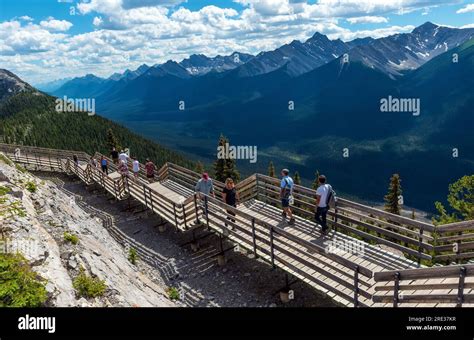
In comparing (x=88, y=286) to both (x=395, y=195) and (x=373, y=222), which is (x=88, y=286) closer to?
(x=373, y=222)

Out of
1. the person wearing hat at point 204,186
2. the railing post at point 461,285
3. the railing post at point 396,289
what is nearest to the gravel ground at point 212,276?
the person wearing hat at point 204,186

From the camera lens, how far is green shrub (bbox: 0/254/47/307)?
6.93m

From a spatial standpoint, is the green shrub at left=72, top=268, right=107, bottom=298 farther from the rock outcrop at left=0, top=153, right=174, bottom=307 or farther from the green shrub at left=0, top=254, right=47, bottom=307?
the green shrub at left=0, top=254, right=47, bottom=307

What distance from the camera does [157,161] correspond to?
127 meters

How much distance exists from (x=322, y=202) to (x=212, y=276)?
15.7ft

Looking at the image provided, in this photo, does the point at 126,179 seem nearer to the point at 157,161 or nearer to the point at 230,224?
the point at 230,224

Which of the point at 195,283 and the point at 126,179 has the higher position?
the point at 126,179

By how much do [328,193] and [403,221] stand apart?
8.19 ft

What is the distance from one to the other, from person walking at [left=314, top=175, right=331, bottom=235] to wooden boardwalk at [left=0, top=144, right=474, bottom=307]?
0.45m

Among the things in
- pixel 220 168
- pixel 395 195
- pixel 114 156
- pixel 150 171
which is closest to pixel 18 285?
pixel 150 171

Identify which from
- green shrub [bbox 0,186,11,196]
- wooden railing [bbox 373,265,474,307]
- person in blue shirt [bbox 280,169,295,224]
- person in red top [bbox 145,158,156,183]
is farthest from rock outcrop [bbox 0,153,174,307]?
person in red top [bbox 145,158,156,183]

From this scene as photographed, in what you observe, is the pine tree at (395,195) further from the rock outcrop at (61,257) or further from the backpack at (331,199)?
the rock outcrop at (61,257)

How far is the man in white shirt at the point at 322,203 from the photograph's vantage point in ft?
41.8
